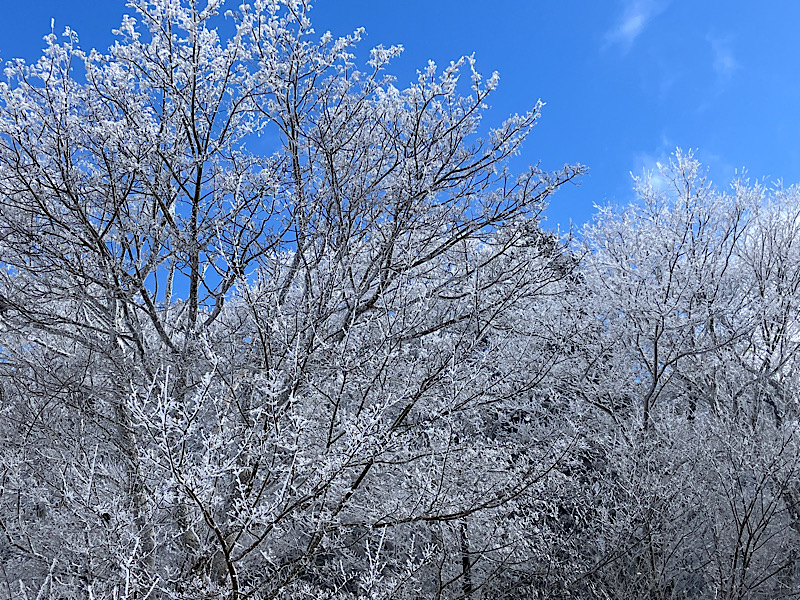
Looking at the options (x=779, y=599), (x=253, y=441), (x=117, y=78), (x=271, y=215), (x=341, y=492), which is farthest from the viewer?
(x=779, y=599)

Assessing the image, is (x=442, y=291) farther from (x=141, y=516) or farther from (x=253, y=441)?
(x=141, y=516)

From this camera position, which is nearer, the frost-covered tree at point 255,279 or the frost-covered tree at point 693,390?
the frost-covered tree at point 255,279

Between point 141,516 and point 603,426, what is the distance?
Answer: 6.78m

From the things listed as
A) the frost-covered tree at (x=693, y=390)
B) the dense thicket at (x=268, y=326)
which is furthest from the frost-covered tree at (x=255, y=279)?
the frost-covered tree at (x=693, y=390)

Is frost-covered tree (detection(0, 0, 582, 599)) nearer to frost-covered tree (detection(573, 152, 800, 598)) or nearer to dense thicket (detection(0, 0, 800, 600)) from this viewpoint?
dense thicket (detection(0, 0, 800, 600))

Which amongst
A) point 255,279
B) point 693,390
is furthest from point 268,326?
point 693,390

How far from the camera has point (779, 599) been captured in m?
6.74

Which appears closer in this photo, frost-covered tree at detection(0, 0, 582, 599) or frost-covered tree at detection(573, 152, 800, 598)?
frost-covered tree at detection(0, 0, 582, 599)

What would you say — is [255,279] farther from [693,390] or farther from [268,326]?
[693,390]

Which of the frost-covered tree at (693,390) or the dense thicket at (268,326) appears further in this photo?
the frost-covered tree at (693,390)

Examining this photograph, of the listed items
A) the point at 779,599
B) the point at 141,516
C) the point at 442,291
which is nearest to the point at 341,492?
the point at 141,516

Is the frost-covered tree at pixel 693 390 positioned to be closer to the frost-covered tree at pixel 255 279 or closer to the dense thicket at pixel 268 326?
the dense thicket at pixel 268 326

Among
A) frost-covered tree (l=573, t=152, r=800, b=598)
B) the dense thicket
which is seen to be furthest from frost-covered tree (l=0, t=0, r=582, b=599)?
frost-covered tree (l=573, t=152, r=800, b=598)

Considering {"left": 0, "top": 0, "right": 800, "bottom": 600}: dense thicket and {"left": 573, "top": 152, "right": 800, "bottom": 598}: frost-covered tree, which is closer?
{"left": 0, "top": 0, "right": 800, "bottom": 600}: dense thicket
